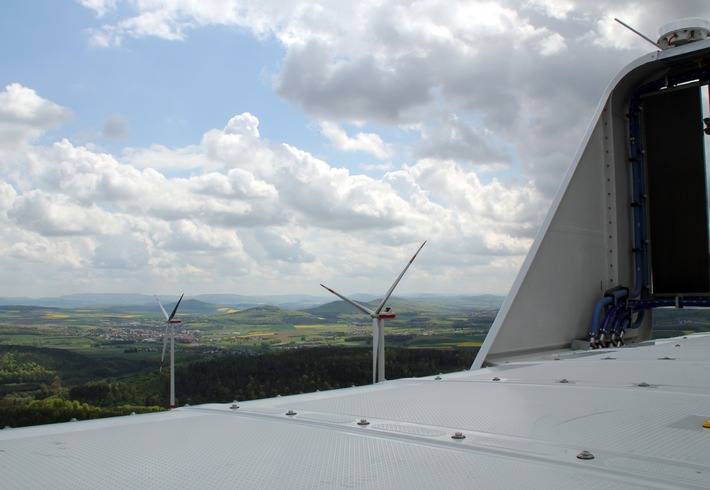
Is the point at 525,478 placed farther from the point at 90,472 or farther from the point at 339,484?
the point at 90,472

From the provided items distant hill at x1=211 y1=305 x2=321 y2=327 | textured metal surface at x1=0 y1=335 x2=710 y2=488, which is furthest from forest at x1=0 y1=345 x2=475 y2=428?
distant hill at x1=211 y1=305 x2=321 y2=327

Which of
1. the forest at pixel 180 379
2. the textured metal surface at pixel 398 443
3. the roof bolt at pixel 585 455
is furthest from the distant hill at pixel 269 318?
the roof bolt at pixel 585 455

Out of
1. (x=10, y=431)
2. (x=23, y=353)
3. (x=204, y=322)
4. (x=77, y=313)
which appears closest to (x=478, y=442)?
(x=10, y=431)

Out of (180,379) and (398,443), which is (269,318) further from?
(398,443)

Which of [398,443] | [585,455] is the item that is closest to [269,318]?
[398,443]

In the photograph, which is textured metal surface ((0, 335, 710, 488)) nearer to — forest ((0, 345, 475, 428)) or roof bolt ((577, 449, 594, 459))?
roof bolt ((577, 449, 594, 459))

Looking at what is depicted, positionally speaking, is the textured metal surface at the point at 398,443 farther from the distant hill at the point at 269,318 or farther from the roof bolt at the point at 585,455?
the distant hill at the point at 269,318
